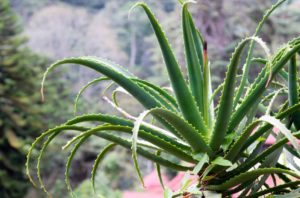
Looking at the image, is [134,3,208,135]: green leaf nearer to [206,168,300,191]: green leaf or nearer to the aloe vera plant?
the aloe vera plant

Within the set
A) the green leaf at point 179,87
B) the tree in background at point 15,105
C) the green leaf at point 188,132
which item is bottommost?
the tree in background at point 15,105

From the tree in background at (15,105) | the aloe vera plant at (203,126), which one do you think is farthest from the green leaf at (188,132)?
the tree in background at (15,105)

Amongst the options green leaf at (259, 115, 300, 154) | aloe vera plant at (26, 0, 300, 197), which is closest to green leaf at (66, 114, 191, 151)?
aloe vera plant at (26, 0, 300, 197)

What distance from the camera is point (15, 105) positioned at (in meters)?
8.91

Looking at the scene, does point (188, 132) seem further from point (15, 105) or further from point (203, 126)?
point (15, 105)

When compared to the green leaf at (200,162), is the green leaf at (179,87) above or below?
above

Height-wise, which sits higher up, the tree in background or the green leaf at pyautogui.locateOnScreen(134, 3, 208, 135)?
the green leaf at pyautogui.locateOnScreen(134, 3, 208, 135)

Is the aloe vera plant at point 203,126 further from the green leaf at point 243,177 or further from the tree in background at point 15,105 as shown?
the tree in background at point 15,105

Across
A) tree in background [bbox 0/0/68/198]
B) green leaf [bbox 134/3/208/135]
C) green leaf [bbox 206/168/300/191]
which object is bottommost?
tree in background [bbox 0/0/68/198]

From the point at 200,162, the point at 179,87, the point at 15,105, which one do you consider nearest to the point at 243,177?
the point at 200,162

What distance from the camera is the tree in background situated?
8.55 meters

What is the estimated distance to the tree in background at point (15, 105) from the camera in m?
8.55

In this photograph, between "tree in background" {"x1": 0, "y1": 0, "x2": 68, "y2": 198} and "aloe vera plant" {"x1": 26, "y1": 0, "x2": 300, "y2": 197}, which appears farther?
"tree in background" {"x1": 0, "y1": 0, "x2": 68, "y2": 198}

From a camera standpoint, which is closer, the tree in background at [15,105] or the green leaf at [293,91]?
the green leaf at [293,91]
